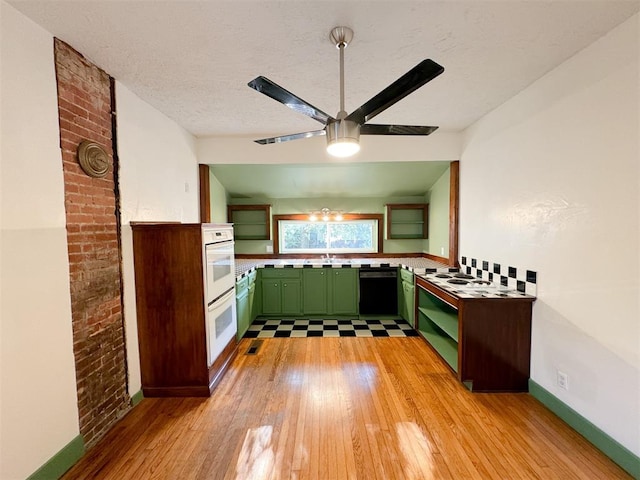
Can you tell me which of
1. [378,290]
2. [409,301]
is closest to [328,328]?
[378,290]

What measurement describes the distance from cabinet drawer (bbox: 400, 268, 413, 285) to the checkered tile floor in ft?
2.12

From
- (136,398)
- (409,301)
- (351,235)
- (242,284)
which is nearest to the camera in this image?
(136,398)

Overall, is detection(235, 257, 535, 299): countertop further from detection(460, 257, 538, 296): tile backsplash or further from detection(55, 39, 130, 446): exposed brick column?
detection(55, 39, 130, 446): exposed brick column

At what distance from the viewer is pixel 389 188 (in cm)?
457

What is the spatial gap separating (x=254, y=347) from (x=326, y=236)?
2355 millimetres

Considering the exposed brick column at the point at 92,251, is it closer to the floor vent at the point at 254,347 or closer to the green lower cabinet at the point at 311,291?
the floor vent at the point at 254,347

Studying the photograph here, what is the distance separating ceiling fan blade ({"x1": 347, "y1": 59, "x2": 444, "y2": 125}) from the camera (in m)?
1.18

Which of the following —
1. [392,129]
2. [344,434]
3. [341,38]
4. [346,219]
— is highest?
[341,38]

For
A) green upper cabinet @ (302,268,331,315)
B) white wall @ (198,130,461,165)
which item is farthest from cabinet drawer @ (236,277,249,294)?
white wall @ (198,130,461,165)

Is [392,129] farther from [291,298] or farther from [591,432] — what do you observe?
[291,298]

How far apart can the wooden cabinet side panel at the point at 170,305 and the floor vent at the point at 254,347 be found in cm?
82

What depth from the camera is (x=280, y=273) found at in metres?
4.20

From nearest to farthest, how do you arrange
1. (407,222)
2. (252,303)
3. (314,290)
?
(252,303)
(314,290)
(407,222)

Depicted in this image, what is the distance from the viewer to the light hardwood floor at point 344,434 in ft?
5.33
